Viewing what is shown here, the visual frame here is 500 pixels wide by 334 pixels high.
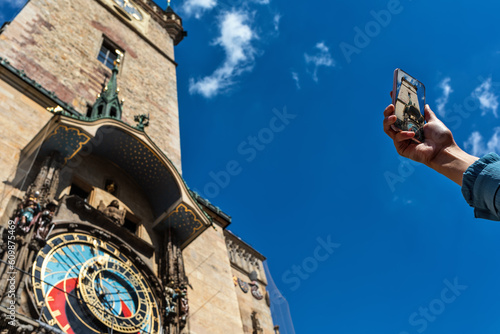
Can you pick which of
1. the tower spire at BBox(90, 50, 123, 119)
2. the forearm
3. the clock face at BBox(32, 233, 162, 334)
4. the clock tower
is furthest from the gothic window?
the forearm

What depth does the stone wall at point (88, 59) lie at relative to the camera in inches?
513

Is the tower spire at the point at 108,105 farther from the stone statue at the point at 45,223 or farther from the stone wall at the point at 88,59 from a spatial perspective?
the stone statue at the point at 45,223

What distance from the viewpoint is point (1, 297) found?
22.1 ft

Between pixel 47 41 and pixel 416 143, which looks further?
pixel 47 41

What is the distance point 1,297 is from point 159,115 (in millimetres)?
10804

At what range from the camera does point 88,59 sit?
50.9 feet

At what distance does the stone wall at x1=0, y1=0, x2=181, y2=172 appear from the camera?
1304cm

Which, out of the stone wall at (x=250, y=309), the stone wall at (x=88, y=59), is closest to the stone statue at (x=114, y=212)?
the stone wall at (x=88, y=59)

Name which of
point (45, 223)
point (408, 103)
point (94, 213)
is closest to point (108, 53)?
point (94, 213)

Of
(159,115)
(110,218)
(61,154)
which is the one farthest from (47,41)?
(110,218)

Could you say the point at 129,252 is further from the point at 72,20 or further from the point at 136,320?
the point at 72,20

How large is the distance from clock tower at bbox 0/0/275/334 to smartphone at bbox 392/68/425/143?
5.99 m

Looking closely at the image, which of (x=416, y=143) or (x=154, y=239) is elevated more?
(x=154, y=239)

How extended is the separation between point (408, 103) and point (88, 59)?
14.2 meters
